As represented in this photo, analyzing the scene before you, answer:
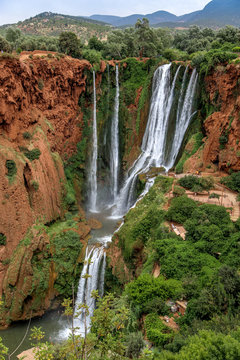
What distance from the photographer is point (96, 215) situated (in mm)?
27312

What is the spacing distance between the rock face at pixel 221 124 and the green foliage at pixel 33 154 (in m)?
12.9

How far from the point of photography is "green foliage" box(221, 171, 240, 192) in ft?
63.3

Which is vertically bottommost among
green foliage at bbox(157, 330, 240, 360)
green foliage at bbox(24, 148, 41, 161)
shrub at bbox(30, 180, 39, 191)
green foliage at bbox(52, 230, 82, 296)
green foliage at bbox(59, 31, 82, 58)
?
green foliage at bbox(52, 230, 82, 296)

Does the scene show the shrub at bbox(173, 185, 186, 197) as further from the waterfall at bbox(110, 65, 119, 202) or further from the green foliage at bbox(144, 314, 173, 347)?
the waterfall at bbox(110, 65, 119, 202)

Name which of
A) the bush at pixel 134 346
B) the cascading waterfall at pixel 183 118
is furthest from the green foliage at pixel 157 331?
the cascading waterfall at pixel 183 118

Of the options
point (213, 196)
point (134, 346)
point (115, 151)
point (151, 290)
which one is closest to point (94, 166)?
point (115, 151)

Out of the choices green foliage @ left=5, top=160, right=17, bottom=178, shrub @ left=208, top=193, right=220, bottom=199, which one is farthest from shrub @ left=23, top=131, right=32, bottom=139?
shrub @ left=208, top=193, right=220, bottom=199

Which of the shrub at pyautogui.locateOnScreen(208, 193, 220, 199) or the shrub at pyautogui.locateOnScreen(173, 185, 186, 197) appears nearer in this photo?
the shrub at pyautogui.locateOnScreen(208, 193, 220, 199)

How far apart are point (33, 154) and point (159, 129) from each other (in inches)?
557

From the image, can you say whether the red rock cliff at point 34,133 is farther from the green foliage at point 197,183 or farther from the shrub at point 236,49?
the shrub at point 236,49

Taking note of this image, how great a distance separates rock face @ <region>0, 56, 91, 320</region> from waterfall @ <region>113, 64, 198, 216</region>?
6.40 metres

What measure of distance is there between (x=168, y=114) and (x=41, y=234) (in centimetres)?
1829

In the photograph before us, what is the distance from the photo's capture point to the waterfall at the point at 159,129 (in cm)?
2742

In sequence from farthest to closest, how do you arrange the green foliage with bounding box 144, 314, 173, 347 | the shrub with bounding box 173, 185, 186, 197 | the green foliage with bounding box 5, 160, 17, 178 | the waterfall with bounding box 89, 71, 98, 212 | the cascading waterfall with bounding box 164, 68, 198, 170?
the waterfall with bounding box 89, 71, 98, 212
the cascading waterfall with bounding box 164, 68, 198, 170
the green foliage with bounding box 5, 160, 17, 178
the shrub with bounding box 173, 185, 186, 197
the green foliage with bounding box 144, 314, 173, 347
